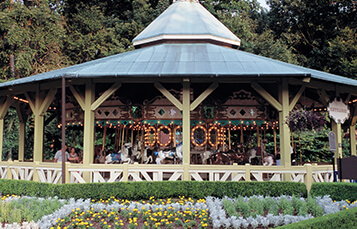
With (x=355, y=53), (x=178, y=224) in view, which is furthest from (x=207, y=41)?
(x=355, y=53)

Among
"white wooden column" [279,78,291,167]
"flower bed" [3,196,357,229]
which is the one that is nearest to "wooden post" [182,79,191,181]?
"flower bed" [3,196,357,229]

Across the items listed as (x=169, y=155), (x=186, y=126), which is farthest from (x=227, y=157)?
(x=186, y=126)

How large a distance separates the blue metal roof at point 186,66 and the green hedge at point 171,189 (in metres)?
3.47

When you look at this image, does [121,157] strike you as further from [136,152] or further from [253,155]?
[253,155]

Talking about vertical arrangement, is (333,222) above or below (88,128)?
below

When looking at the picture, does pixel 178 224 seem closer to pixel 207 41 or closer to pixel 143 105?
pixel 143 105

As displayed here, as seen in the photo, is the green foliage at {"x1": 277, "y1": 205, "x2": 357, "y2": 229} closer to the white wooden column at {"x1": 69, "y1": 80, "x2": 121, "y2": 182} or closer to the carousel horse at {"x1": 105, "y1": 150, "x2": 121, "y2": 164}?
the white wooden column at {"x1": 69, "y1": 80, "x2": 121, "y2": 182}

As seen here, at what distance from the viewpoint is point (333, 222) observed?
25.3 ft

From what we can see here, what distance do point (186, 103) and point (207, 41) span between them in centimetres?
475

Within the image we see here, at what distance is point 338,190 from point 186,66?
6.24 meters

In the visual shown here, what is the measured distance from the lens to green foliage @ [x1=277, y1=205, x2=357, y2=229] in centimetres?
722

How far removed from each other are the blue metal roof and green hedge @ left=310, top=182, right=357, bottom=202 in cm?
368

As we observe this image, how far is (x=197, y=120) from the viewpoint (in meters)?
16.8

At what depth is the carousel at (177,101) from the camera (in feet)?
41.9
